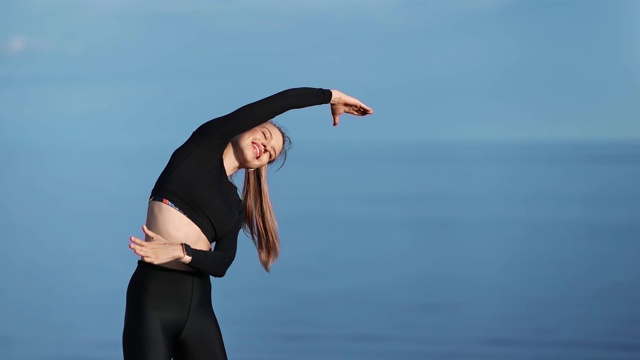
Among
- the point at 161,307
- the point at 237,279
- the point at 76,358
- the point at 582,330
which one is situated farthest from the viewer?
the point at 237,279

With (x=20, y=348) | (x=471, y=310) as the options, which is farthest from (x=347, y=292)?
(x=20, y=348)

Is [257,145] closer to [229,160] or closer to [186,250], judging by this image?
[229,160]

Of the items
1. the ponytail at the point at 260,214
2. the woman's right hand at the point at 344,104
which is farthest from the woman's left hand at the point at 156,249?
the woman's right hand at the point at 344,104

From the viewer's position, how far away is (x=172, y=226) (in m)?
3.16

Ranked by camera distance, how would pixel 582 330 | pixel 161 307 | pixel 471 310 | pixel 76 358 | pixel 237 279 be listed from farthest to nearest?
pixel 237 279 → pixel 471 310 → pixel 582 330 → pixel 76 358 → pixel 161 307

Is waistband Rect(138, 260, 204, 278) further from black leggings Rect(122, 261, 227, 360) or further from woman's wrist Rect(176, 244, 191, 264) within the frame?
woman's wrist Rect(176, 244, 191, 264)

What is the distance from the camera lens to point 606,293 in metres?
6.26

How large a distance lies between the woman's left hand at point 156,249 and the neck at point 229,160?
341mm

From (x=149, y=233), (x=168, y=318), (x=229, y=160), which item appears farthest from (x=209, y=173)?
(x=168, y=318)

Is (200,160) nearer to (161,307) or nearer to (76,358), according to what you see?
(161,307)

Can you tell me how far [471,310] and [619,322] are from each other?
0.73m

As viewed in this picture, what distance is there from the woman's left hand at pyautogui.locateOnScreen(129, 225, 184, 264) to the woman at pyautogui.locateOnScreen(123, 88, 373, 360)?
0.15 ft

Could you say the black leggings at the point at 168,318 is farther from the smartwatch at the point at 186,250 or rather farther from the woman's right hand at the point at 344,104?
the woman's right hand at the point at 344,104

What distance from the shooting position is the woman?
3133mm
